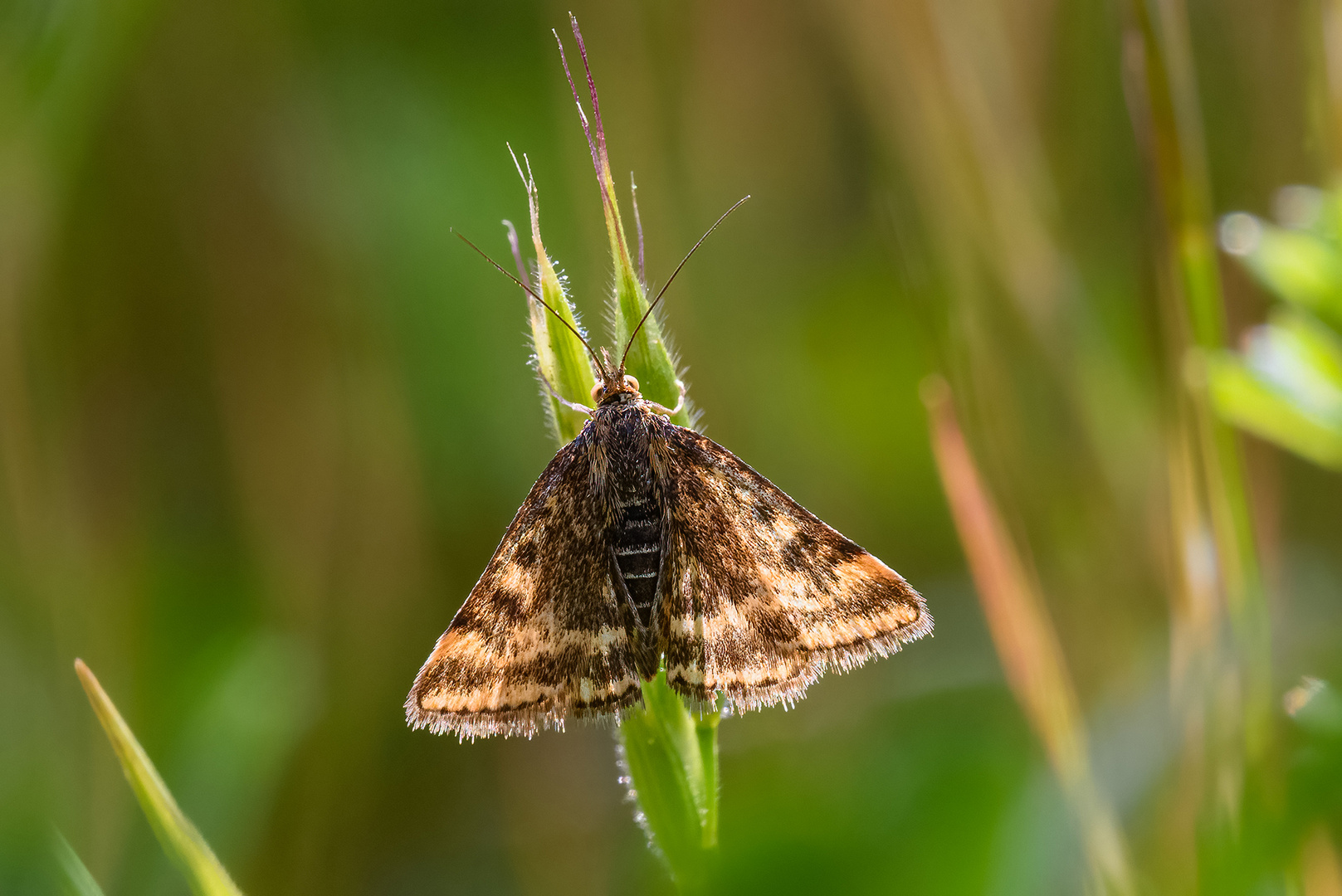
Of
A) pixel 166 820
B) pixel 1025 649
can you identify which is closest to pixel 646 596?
pixel 1025 649

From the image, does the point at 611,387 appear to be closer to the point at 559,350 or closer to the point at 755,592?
the point at 559,350

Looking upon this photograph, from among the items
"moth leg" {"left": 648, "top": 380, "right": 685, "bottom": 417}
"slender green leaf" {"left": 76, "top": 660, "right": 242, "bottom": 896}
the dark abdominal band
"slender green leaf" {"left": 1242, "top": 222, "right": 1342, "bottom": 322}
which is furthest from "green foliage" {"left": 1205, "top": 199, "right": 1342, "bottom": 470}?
"slender green leaf" {"left": 76, "top": 660, "right": 242, "bottom": 896}

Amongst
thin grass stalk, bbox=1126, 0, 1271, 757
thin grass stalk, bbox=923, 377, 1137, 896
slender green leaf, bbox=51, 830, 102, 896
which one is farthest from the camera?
thin grass stalk, bbox=1126, 0, 1271, 757

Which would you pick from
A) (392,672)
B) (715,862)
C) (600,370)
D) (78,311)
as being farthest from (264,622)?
(715,862)

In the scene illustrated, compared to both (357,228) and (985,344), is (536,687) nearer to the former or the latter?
(985,344)

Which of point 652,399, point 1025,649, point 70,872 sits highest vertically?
point 652,399

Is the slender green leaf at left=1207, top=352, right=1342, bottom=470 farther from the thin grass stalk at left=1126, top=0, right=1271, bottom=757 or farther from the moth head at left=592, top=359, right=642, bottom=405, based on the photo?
the moth head at left=592, top=359, right=642, bottom=405

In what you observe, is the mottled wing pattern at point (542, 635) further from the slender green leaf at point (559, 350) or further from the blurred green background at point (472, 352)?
the blurred green background at point (472, 352)

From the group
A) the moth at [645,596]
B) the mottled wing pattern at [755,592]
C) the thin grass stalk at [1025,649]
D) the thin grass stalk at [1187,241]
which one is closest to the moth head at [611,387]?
the moth at [645,596]

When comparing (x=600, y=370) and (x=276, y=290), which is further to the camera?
(x=276, y=290)
